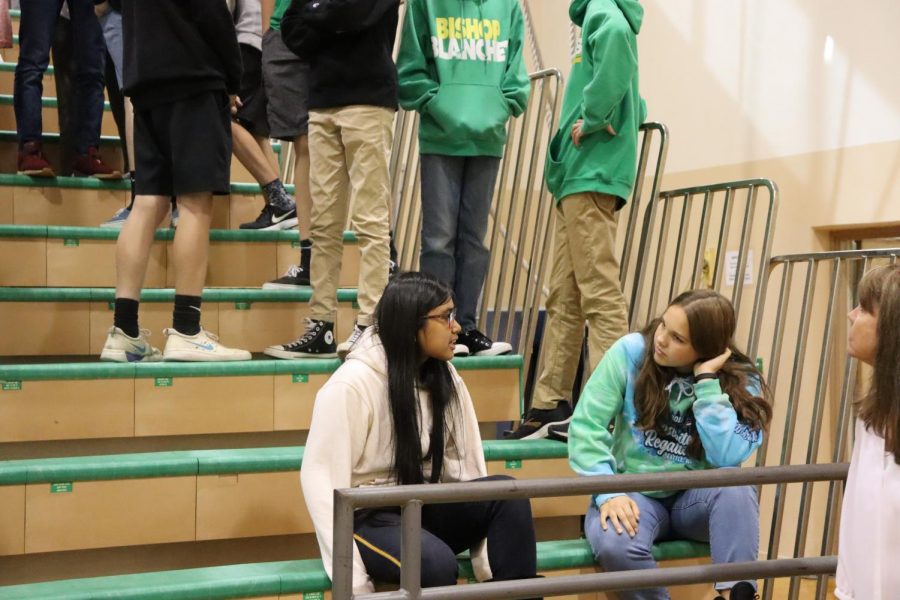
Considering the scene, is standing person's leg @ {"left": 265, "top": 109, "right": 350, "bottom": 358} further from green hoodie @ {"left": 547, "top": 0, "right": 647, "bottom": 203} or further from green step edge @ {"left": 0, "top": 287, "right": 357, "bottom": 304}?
green hoodie @ {"left": 547, "top": 0, "right": 647, "bottom": 203}

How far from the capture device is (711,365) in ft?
8.50

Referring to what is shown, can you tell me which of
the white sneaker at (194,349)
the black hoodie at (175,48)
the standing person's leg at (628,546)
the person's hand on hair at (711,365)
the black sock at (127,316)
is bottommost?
the standing person's leg at (628,546)

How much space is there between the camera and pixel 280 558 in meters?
2.81

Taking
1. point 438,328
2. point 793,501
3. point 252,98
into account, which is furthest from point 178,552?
point 793,501

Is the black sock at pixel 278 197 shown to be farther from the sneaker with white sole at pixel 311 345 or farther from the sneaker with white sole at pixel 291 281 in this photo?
the sneaker with white sole at pixel 311 345

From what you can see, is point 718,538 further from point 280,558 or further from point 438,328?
point 280,558

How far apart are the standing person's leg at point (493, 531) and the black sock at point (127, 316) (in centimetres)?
116

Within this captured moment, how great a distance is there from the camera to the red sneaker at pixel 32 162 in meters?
3.97

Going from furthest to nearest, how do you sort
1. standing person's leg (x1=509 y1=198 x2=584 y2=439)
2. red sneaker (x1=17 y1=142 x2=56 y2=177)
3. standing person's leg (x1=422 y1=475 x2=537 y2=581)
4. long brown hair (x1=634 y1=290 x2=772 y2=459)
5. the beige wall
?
the beige wall → red sneaker (x1=17 y1=142 x2=56 y2=177) → standing person's leg (x1=509 y1=198 x2=584 y2=439) → long brown hair (x1=634 y1=290 x2=772 y2=459) → standing person's leg (x1=422 y1=475 x2=537 y2=581)

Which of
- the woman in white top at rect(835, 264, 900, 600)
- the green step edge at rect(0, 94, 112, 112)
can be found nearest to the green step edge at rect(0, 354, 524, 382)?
the woman in white top at rect(835, 264, 900, 600)

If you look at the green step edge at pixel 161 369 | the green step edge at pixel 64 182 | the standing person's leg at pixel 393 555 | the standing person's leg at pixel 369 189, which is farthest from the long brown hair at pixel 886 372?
the green step edge at pixel 64 182

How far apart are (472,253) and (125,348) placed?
3.75ft

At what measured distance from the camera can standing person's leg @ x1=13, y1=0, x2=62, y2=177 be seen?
3.98 m

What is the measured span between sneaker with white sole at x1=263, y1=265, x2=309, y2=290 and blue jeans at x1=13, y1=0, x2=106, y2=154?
1.06 metres
